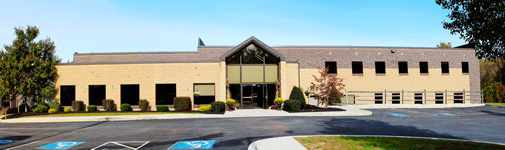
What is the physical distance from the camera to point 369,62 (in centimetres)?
3081

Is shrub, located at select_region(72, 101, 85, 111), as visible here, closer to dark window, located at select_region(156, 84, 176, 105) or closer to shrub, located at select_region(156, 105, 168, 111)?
dark window, located at select_region(156, 84, 176, 105)

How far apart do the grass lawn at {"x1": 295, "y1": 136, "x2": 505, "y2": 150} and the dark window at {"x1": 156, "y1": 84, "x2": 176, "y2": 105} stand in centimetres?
1714

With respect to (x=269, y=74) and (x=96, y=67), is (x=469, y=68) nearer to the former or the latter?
(x=269, y=74)

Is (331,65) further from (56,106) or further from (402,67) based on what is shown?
(56,106)

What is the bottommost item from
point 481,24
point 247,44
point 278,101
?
point 278,101

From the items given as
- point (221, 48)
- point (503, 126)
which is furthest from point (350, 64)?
point (503, 126)

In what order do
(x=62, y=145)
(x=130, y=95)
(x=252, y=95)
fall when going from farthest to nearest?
(x=252, y=95), (x=130, y=95), (x=62, y=145)

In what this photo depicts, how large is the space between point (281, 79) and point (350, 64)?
365 inches

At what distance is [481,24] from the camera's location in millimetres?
7609

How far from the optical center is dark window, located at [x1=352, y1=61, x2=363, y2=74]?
101 feet

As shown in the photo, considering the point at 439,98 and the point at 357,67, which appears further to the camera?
the point at 439,98

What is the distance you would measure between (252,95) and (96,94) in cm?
1300

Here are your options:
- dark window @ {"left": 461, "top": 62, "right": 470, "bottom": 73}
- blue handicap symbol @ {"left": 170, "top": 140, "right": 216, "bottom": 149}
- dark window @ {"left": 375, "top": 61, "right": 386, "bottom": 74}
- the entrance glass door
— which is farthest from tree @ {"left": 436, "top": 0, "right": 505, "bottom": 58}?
dark window @ {"left": 461, "top": 62, "right": 470, "bottom": 73}

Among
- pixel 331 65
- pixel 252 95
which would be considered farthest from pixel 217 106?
pixel 331 65
